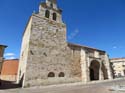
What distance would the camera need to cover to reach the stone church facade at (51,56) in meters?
16.6

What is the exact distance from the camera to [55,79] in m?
17.9

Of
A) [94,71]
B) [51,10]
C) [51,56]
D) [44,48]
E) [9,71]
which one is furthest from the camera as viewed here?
[9,71]

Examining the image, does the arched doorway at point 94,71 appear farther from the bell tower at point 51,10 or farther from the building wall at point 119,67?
the building wall at point 119,67

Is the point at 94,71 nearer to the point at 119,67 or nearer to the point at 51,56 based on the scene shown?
the point at 51,56

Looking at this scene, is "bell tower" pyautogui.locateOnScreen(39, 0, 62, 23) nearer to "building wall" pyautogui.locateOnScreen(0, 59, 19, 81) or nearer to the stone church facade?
the stone church facade

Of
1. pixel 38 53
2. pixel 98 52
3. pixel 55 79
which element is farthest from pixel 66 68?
pixel 98 52

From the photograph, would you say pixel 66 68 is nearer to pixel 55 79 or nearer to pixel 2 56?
pixel 55 79

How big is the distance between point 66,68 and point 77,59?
318 cm

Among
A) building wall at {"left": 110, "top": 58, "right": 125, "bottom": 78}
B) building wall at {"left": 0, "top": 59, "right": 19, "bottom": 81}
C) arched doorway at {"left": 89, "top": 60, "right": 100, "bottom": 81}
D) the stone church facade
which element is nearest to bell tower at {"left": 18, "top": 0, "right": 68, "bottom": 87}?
the stone church facade

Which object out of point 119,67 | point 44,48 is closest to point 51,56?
point 44,48

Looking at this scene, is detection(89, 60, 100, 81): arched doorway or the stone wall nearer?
the stone wall

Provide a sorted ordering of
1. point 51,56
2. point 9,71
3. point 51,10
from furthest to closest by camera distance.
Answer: point 9,71
point 51,10
point 51,56

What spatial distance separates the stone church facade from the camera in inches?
653

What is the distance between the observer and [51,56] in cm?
1858
